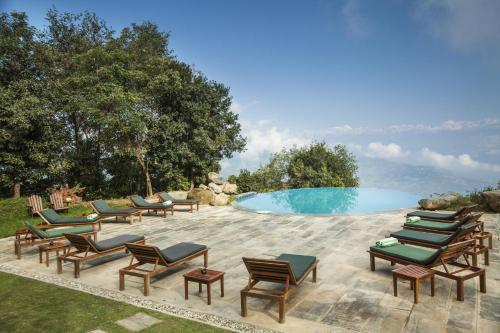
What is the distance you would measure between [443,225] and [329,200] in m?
11.2

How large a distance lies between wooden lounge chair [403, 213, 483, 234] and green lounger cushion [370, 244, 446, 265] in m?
1.81

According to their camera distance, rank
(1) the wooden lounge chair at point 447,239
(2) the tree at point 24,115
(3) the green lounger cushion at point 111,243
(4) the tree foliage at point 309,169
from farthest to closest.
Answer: (4) the tree foliage at point 309,169
(2) the tree at point 24,115
(3) the green lounger cushion at point 111,243
(1) the wooden lounge chair at point 447,239

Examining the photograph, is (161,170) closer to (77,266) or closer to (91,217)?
(91,217)

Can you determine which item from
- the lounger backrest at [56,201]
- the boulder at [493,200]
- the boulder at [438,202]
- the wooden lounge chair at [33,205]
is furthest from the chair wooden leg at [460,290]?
the lounger backrest at [56,201]

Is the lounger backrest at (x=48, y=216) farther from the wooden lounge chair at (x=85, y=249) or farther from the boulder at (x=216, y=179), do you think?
the boulder at (x=216, y=179)

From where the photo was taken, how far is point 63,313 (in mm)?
4434

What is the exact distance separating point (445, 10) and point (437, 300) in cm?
5227

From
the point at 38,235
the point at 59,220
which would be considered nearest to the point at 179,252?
the point at 38,235

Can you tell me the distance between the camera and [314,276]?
529 cm

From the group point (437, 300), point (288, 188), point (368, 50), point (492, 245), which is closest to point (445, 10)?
point (368, 50)

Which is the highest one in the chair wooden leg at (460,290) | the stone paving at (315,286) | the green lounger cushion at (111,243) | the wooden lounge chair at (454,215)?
the wooden lounge chair at (454,215)

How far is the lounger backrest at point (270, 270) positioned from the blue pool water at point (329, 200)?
923 cm

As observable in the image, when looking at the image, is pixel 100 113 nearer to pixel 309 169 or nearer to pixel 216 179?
pixel 216 179

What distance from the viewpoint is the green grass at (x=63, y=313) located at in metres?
4.00
